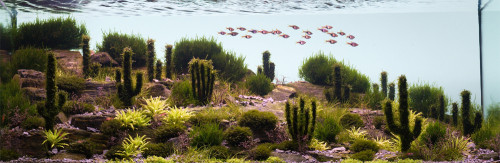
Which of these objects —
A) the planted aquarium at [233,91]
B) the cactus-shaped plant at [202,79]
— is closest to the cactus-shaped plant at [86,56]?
the planted aquarium at [233,91]

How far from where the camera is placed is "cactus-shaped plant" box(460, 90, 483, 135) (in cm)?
630

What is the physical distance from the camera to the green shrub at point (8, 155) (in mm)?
5188

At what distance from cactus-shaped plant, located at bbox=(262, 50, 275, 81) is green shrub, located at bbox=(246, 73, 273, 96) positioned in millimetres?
602

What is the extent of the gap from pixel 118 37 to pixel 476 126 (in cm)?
797

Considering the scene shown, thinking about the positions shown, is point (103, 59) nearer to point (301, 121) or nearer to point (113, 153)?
point (113, 153)

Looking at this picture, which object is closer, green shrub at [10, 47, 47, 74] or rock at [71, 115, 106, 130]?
rock at [71, 115, 106, 130]

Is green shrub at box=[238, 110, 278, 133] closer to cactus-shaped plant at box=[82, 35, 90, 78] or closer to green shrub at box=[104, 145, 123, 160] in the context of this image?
green shrub at box=[104, 145, 123, 160]

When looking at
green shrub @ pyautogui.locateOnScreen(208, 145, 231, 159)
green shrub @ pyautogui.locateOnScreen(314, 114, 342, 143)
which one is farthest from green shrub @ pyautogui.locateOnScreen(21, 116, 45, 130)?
green shrub @ pyautogui.locateOnScreen(314, 114, 342, 143)

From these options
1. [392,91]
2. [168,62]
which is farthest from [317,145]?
[168,62]

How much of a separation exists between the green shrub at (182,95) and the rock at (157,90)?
0.59 feet

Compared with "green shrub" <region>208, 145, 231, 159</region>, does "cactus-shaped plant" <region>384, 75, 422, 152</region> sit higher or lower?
higher

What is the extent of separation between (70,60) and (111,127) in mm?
4130

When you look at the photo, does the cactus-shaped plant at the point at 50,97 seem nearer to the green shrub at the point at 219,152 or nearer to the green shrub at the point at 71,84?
the green shrub at the point at 71,84

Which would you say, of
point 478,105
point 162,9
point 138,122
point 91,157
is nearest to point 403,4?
point 478,105
